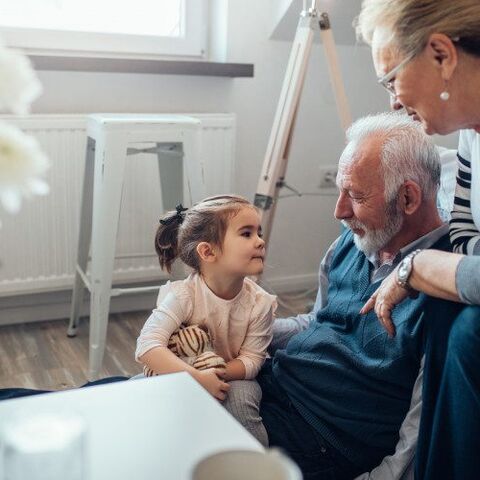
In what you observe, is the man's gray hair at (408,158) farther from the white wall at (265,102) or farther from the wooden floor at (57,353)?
the white wall at (265,102)

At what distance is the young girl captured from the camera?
1612mm

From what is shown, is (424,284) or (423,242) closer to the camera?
(424,284)

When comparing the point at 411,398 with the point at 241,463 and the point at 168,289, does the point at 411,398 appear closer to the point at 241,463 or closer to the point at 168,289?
the point at 168,289

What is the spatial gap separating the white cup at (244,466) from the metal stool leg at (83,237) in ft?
6.56

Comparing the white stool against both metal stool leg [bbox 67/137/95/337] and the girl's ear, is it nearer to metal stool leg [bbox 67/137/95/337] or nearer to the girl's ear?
metal stool leg [bbox 67/137/95/337]

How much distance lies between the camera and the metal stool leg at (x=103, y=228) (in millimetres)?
2387

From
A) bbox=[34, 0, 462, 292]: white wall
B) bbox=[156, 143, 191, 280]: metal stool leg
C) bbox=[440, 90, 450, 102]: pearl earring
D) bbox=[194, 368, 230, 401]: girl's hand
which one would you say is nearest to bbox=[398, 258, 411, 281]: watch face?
bbox=[440, 90, 450, 102]: pearl earring

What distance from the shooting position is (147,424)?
3.31 ft

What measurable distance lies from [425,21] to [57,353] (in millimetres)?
1828

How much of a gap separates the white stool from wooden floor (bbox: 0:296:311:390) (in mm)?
97

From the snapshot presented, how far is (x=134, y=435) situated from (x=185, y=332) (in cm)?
61

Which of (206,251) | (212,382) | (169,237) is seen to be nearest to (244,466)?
(212,382)

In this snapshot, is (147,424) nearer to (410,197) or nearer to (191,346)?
(191,346)

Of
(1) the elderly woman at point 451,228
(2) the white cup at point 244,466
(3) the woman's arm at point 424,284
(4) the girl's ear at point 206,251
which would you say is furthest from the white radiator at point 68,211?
(2) the white cup at point 244,466
